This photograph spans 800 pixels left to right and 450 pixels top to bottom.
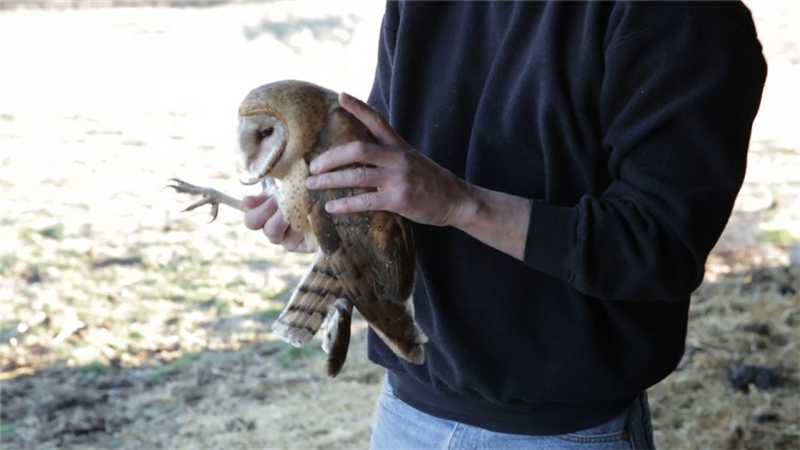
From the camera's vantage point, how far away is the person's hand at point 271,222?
1384mm

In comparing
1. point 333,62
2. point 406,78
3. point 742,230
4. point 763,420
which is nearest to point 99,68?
point 333,62

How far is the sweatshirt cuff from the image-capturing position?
1163mm

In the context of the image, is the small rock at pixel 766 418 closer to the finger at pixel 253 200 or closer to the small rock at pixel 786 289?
the small rock at pixel 786 289

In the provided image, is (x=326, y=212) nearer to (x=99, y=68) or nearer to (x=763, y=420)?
(x=763, y=420)

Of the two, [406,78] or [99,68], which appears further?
[99,68]

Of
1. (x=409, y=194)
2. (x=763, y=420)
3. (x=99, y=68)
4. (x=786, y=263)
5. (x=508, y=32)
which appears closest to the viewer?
(x=409, y=194)

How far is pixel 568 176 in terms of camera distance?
50.1 inches

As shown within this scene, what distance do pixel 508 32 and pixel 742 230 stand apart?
12.6ft

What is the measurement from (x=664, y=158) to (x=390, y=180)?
33 centimetres

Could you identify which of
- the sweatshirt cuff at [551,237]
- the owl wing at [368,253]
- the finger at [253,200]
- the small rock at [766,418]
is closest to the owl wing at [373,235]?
the owl wing at [368,253]

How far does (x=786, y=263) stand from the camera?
4.32 metres

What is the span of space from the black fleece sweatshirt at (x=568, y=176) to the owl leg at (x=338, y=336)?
7.2 inches

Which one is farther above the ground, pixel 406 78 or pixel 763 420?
pixel 406 78

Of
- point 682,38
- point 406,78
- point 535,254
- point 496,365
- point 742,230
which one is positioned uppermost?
point 682,38
